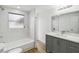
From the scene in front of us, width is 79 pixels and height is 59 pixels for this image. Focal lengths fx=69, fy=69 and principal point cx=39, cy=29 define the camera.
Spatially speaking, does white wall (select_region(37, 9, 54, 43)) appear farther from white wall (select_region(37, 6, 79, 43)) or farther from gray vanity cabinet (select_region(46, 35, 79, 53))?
gray vanity cabinet (select_region(46, 35, 79, 53))

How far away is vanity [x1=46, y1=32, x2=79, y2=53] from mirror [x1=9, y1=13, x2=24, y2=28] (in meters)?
0.55

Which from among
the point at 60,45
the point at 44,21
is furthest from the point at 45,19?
the point at 60,45

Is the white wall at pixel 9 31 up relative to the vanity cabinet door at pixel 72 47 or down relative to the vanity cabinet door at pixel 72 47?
up

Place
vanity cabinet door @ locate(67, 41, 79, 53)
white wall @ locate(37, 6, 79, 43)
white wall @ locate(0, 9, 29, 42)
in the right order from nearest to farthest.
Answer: vanity cabinet door @ locate(67, 41, 79, 53) < white wall @ locate(37, 6, 79, 43) < white wall @ locate(0, 9, 29, 42)

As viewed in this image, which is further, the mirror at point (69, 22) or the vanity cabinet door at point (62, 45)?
the mirror at point (69, 22)

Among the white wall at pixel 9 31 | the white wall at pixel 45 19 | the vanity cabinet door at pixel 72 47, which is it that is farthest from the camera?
the white wall at pixel 9 31

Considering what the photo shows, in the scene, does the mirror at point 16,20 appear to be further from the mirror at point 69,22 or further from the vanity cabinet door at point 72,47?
the vanity cabinet door at point 72,47

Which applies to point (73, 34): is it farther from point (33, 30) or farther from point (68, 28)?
point (33, 30)

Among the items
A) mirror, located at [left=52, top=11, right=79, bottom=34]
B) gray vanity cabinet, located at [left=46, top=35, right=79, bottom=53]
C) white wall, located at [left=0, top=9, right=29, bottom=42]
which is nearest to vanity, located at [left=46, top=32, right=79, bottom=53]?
gray vanity cabinet, located at [left=46, top=35, right=79, bottom=53]

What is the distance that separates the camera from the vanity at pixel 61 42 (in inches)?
45.4

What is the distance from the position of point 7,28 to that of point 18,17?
338 mm

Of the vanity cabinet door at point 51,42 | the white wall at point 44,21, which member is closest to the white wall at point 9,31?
the white wall at point 44,21

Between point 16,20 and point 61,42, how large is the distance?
0.92 meters

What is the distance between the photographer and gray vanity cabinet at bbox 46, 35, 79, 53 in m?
1.13
